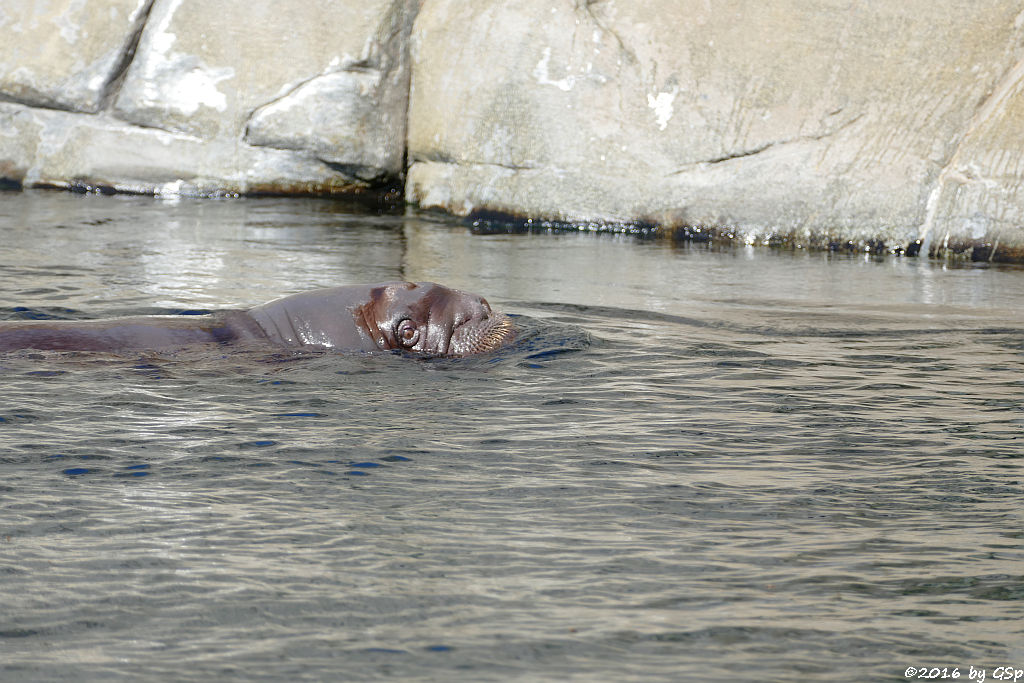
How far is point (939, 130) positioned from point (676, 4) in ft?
8.02

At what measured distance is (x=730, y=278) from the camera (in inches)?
342

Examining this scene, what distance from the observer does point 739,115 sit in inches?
408

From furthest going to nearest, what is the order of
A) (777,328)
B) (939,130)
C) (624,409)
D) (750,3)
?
(750,3) < (939,130) < (777,328) < (624,409)

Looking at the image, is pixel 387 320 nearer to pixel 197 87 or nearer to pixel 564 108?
pixel 564 108

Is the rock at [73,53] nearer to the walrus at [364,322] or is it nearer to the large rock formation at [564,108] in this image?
the large rock formation at [564,108]

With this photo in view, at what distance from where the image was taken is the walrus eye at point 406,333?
19.2ft

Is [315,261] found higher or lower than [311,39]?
lower

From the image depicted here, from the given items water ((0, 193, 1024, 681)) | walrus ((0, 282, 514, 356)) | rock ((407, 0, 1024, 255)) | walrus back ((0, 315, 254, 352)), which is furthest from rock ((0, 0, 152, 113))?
walrus back ((0, 315, 254, 352))

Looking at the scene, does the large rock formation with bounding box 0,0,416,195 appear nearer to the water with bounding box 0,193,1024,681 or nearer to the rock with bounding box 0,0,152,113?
the rock with bounding box 0,0,152,113

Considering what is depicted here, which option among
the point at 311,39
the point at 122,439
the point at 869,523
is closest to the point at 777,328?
the point at 869,523

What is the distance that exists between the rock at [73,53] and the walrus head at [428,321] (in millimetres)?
7587

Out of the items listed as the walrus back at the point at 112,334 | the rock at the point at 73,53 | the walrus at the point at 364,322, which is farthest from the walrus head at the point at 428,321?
the rock at the point at 73,53

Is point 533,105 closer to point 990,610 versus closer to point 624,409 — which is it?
point 624,409

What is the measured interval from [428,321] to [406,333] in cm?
14
